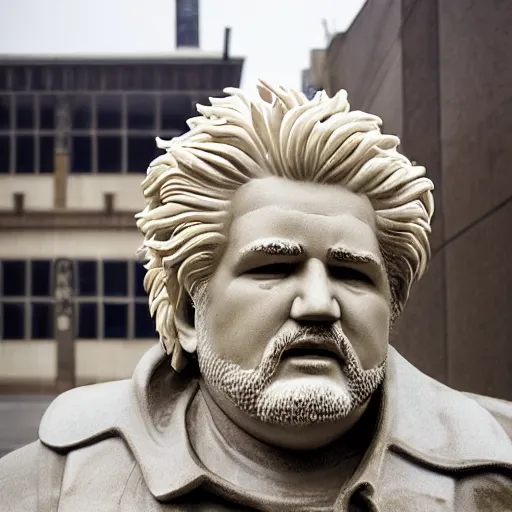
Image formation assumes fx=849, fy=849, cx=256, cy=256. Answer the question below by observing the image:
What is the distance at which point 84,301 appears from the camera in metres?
2.44

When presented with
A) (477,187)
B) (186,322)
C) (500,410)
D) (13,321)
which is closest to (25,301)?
(13,321)

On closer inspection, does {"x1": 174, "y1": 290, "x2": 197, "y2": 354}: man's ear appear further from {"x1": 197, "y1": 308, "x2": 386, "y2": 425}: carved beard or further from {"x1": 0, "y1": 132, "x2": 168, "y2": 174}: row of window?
{"x1": 0, "y1": 132, "x2": 168, "y2": 174}: row of window

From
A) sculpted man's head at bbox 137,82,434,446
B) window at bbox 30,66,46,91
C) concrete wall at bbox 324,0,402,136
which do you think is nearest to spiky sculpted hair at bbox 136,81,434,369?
sculpted man's head at bbox 137,82,434,446

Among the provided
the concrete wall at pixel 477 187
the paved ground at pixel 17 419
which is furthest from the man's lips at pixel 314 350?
the paved ground at pixel 17 419

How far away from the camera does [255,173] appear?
4.47ft

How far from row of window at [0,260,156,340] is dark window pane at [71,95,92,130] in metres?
0.42

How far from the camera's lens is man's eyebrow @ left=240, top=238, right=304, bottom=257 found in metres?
1.30

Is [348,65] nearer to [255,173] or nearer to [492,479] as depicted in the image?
[255,173]

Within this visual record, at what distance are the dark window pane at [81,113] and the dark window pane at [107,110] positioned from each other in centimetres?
3

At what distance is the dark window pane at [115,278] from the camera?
2.39 m

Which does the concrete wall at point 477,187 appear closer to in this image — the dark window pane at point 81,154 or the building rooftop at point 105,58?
the building rooftop at point 105,58

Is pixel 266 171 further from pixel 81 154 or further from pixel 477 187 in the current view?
pixel 81 154

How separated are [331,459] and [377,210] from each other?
1.38 ft

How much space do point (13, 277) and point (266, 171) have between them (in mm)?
1258
